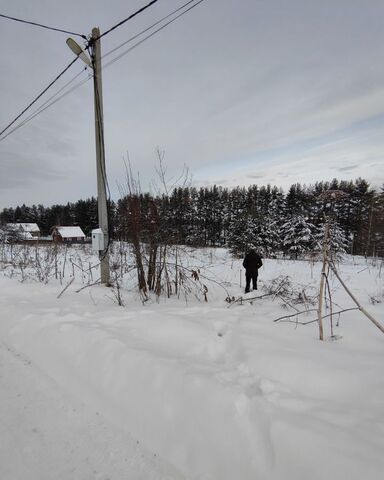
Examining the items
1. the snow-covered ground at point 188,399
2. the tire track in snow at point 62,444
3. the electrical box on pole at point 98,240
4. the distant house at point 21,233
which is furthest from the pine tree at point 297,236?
the tire track in snow at point 62,444

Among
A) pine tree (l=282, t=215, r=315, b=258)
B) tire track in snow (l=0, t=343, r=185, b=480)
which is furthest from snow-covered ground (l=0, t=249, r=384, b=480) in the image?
pine tree (l=282, t=215, r=315, b=258)

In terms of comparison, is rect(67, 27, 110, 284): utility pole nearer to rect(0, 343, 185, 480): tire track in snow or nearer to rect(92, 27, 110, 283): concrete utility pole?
rect(92, 27, 110, 283): concrete utility pole

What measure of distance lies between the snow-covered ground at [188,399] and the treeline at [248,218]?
4.28ft

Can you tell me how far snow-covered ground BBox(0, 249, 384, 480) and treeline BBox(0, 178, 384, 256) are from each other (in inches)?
51.3

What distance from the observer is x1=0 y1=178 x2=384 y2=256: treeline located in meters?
4.71

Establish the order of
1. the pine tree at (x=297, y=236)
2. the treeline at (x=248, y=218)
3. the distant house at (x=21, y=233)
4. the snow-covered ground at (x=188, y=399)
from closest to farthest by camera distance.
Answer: the snow-covered ground at (x=188, y=399) < the treeline at (x=248, y=218) < the distant house at (x=21, y=233) < the pine tree at (x=297, y=236)

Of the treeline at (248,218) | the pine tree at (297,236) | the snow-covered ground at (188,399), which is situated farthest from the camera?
the pine tree at (297,236)

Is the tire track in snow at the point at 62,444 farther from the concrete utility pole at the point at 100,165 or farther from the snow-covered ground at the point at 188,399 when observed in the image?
the concrete utility pole at the point at 100,165

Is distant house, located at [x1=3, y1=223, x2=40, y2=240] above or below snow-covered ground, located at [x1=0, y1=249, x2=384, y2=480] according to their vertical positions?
above

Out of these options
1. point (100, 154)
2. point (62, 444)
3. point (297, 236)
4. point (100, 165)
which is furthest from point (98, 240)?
point (297, 236)

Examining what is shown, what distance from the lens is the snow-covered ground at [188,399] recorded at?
57.5 inches

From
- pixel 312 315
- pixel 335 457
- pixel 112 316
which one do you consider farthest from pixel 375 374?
pixel 112 316

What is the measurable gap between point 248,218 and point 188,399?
2359cm

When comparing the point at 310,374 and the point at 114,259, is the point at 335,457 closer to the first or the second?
the point at 310,374
